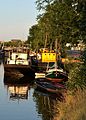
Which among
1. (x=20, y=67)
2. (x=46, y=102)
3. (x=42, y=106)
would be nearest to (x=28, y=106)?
(x=42, y=106)

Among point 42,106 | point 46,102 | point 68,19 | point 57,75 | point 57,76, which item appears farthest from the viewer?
point 57,75

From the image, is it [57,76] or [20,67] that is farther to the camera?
[20,67]

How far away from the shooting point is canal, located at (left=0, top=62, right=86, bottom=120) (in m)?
14.1

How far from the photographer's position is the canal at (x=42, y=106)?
1412cm

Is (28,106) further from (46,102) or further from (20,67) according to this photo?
(20,67)

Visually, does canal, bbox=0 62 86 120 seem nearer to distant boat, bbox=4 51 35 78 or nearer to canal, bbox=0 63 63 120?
canal, bbox=0 63 63 120

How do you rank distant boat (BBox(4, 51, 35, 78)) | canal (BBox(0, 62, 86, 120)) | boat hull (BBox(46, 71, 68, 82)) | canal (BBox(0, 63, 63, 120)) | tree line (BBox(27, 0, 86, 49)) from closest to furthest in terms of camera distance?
canal (BBox(0, 62, 86, 120)), tree line (BBox(27, 0, 86, 49)), canal (BBox(0, 63, 63, 120)), boat hull (BBox(46, 71, 68, 82)), distant boat (BBox(4, 51, 35, 78))

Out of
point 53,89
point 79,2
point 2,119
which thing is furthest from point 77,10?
point 53,89

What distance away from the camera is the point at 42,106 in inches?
1284

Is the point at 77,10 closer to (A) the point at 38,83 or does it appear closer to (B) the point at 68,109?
(B) the point at 68,109

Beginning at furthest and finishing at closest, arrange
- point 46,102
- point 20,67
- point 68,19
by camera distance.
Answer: point 20,67, point 46,102, point 68,19

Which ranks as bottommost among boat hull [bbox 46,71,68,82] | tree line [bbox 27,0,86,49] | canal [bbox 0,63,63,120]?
canal [bbox 0,63,63,120]

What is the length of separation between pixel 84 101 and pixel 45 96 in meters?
24.2

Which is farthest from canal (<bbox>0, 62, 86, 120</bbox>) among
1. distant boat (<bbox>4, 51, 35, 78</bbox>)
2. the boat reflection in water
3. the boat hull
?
distant boat (<bbox>4, 51, 35, 78</bbox>)
